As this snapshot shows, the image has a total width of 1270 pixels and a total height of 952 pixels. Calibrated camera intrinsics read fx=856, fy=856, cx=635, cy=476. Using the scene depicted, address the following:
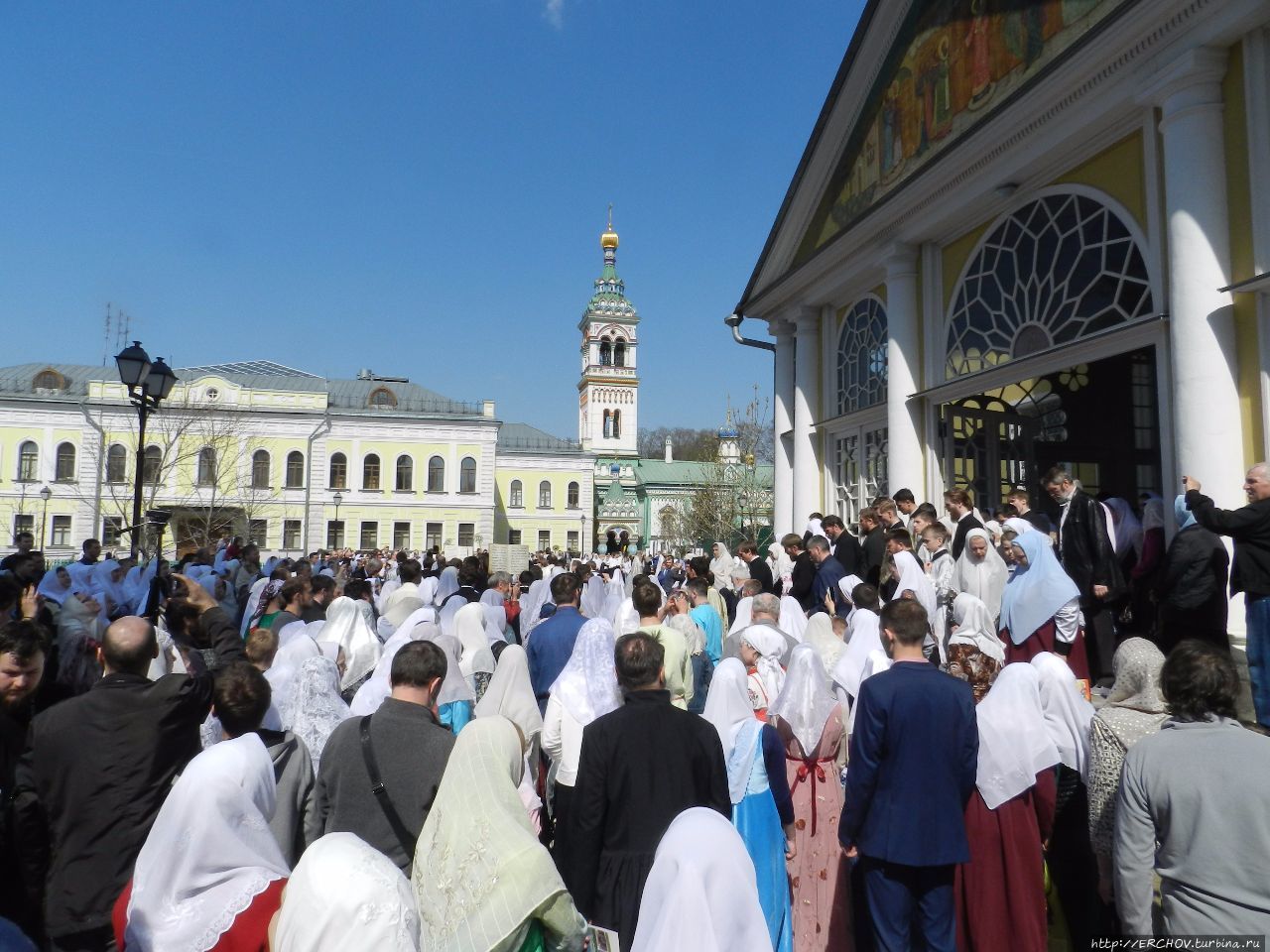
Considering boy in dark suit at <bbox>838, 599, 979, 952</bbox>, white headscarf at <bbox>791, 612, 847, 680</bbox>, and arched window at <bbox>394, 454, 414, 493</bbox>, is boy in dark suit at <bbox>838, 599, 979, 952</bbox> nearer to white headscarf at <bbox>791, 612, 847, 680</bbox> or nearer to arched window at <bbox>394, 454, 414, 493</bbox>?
white headscarf at <bbox>791, 612, 847, 680</bbox>

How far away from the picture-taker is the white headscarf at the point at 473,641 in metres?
7.43

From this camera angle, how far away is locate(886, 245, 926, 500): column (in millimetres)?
13008

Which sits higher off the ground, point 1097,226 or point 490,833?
point 1097,226

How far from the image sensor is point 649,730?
12.3 ft

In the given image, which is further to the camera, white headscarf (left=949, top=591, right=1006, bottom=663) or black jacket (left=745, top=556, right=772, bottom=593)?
black jacket (left=745, top=556, right=772, bottom=593)

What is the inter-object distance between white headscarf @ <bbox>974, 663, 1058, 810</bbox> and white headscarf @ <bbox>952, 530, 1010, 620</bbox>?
363 centimetres

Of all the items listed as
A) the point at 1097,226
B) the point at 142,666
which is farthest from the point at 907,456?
the point at 142,666

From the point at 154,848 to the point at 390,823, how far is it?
91cm

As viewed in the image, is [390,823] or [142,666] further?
[142,666]

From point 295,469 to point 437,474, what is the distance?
29.9ft

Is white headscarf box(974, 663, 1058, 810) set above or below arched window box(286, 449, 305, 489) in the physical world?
below

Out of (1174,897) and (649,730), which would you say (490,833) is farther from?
(1174,897)

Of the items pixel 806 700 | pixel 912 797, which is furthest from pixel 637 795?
pixel 806 700

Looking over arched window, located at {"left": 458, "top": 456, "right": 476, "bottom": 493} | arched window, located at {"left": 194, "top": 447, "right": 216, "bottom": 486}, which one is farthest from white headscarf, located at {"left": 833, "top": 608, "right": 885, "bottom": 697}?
arched window, located at {"left": 458, "top": 456, "right": 476, "bottom": 493}
